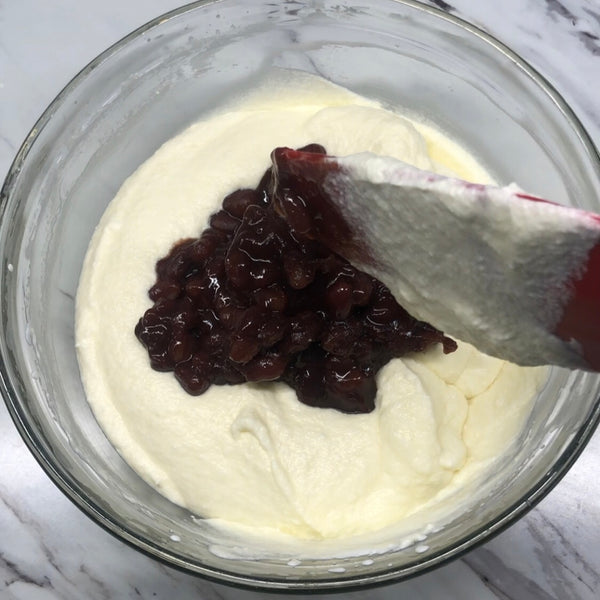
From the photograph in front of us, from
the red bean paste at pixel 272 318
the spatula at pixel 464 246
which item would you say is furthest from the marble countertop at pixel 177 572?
the spatula at pixel 464 246

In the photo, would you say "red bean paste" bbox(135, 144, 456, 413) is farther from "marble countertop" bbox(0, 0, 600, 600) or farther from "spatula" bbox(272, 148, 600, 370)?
"marble countertop" bbox(0, 0, 600, 600)

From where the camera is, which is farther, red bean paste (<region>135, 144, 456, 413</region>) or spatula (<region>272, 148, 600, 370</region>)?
red bean paste (<region>135, 144, 456, 413</region>)

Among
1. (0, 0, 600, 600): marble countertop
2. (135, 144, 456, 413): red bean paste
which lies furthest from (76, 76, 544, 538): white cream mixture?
(0, 0, 600, 600): marble countertop

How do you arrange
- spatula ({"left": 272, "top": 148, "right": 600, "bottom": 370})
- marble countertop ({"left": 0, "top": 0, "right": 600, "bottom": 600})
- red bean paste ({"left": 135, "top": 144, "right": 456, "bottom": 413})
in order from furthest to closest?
marble countertop ({"left": 0, "top": 0, "right": 600, "bottom": 600}), red bean paste ({"left": 135, "top": 144, "right": 456, "bottom": 413}), spatula ({"left": 272, "top": 148, "right": 600, "bottom": 370})

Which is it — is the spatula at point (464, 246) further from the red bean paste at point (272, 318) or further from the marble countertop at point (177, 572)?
the marble countertop at point (177, 572)

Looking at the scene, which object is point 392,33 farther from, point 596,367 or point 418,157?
point 596,367

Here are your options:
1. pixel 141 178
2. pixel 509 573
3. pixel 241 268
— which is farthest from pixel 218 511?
pixel 141 178

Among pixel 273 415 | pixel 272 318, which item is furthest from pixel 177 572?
pixel 272 318

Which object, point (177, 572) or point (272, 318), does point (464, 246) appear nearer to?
point (272, 318)
